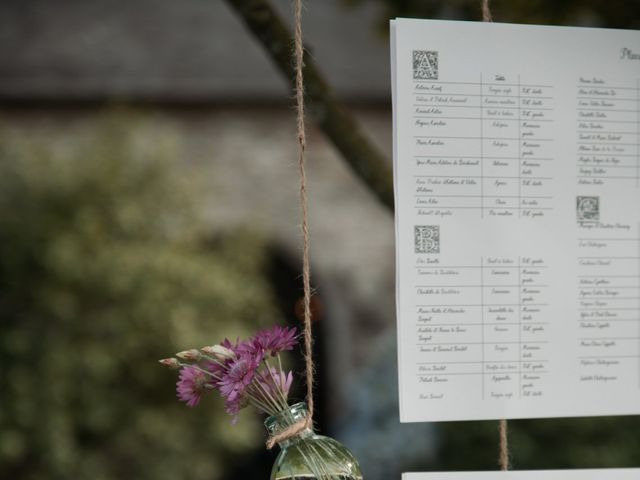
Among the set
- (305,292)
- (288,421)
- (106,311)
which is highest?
(305,292)

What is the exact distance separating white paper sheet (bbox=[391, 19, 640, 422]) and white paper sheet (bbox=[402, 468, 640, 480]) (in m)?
0.06

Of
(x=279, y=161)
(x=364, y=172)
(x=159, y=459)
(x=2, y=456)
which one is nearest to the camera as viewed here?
(x=364, y=172)

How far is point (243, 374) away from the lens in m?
0.94

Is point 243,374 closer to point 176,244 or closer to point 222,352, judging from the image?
point 222,352

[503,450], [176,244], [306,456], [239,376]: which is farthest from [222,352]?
[176,244]

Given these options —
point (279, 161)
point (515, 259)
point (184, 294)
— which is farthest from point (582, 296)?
point (279, 161)

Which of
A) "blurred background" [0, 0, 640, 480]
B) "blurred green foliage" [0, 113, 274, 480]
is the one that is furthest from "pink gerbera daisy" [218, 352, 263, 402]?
"blurred green foliage" [0, 113, 274, 480]

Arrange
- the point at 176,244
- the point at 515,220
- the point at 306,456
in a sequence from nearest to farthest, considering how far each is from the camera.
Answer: the point at 306,456 < the point at 515,220 < the point at 176,244

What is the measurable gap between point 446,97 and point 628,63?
10.1 inches

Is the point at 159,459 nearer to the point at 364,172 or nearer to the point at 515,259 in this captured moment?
the point at 364,172

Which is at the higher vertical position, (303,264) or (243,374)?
(303,264)

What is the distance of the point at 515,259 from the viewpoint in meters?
1.06

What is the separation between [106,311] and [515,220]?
10.6 feet

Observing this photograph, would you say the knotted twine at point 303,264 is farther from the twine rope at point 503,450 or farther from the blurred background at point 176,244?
the blurred background at point 176,244
